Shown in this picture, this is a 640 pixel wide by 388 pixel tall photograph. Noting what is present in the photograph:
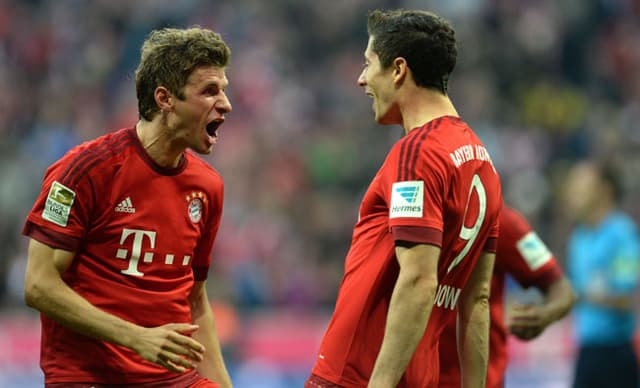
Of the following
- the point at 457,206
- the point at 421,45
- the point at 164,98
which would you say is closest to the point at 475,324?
the point at 457,206

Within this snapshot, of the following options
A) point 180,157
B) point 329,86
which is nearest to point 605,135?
point 329,86

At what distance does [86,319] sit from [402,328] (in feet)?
4.35

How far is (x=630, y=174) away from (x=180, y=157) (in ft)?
32.3

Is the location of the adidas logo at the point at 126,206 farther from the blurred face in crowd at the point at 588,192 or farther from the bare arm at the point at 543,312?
the blurred face in crowd at the point at 588,192

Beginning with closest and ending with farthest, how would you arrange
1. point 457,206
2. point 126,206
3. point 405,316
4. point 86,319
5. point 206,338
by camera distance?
point 405,316, point 457,206, point 86,319, point 126,206, point 206,338

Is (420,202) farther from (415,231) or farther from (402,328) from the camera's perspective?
(402,328)

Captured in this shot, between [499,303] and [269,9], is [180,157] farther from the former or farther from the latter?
[269,9]

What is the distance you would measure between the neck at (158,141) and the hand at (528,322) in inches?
87.4

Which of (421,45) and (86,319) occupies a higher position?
(421,45)

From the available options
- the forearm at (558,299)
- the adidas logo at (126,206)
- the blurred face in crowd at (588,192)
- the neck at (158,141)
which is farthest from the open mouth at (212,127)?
the blurred face in crowd at (588,192)

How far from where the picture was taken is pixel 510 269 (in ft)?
19.3

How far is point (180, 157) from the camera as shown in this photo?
4.98 meters

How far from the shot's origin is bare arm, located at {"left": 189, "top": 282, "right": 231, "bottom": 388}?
518 centimetres

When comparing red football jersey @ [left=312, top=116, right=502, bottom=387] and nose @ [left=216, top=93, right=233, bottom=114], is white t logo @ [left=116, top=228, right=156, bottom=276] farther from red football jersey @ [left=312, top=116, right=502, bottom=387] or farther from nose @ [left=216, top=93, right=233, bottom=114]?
red football jersey @ [left=312, top=116, right=502, bottom=387]
